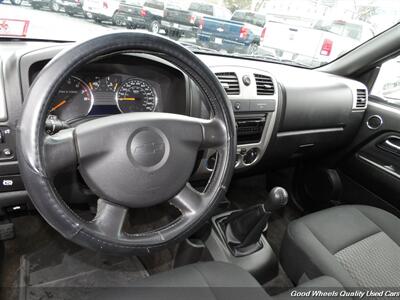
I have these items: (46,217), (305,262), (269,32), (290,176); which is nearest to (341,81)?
(269,32)

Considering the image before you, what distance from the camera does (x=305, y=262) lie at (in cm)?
124

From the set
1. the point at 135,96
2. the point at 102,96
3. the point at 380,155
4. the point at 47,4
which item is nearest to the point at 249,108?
the point at 135,96

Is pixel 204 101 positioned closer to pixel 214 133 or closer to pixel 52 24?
pixel 214 133

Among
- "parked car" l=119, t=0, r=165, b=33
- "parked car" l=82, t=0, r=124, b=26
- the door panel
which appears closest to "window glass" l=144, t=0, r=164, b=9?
"parked car" l=119, t=0, r=165, b=33

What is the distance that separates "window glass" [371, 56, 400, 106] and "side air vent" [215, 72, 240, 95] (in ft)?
3.42

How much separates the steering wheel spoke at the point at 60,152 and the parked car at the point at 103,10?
0.58 metres

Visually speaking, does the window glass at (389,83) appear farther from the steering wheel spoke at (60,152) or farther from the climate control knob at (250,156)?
the steering wheel spoke at (60,152)

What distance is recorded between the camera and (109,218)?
2.74 feet

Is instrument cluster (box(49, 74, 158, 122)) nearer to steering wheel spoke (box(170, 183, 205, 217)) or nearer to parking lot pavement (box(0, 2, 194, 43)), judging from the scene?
parking lot pavement (box(0, 2, 194, 43))

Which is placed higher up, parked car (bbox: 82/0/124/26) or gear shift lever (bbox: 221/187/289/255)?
parked car (bbox: 82/0/124/26)

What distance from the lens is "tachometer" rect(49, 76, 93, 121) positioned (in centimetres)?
99

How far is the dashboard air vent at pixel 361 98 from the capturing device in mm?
1841

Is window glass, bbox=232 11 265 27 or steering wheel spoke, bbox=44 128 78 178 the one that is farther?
window glass, bbox=232 11 265 27

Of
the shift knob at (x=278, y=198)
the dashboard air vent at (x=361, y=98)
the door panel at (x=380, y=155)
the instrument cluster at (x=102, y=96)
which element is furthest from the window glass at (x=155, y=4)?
the door panel at (x=380, y=155)
